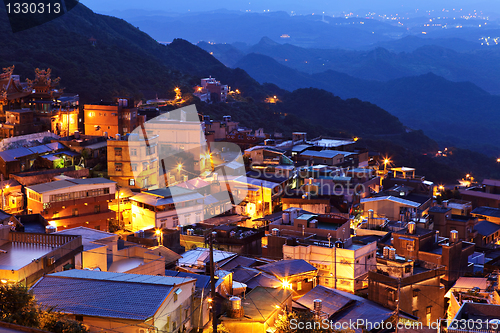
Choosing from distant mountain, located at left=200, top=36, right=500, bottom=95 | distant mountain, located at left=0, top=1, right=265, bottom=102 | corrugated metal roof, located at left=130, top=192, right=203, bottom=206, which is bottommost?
corrugated metal roof, located at left=130, top=192, right=203, bottom=206

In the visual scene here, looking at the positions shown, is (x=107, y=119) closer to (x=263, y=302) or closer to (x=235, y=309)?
(x=263, y=302)

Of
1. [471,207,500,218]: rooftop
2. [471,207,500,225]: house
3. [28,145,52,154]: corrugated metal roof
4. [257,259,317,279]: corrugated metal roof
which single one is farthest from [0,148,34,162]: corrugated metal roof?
[471,207,500,218]: rooftop

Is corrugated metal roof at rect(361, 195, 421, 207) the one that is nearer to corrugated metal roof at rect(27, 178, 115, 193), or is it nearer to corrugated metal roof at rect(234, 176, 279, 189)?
corrugated metal roof at rect(234, 176, 279, 189)

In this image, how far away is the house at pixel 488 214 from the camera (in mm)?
23922

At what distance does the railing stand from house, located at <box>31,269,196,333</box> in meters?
1.41

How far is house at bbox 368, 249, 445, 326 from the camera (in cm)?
1111

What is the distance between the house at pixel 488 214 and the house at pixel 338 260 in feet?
40.8

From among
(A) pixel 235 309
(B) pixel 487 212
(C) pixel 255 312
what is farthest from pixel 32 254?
(B) pixel 487 212

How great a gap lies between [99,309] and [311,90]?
68.5 metres

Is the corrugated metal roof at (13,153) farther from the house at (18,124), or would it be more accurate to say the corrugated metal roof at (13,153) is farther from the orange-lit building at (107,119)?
the orange-lit building at (107,119)

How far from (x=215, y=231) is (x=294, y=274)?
4.64 meters

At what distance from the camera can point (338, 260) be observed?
44.1 ft

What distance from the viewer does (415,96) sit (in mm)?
108875

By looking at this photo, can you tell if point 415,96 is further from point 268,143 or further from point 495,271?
point 495,271
